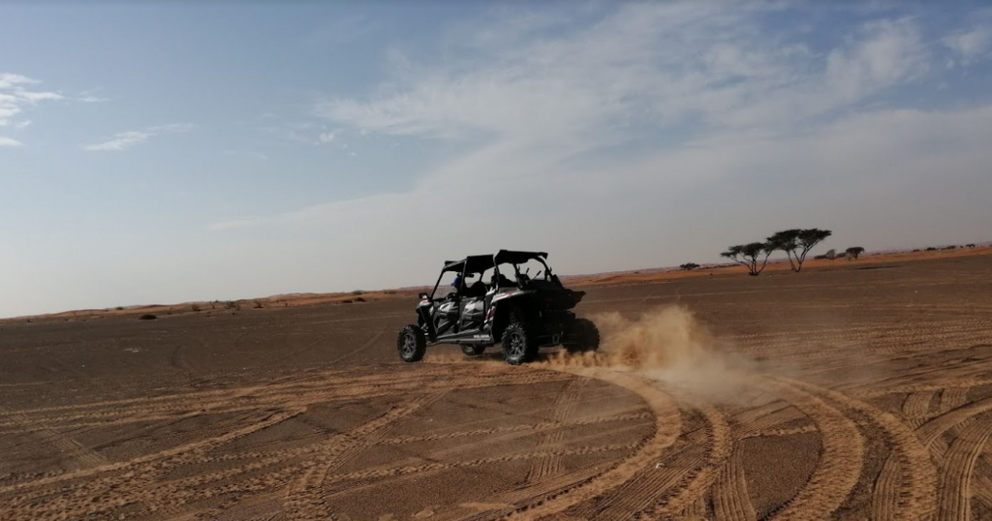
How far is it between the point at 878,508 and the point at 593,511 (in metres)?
1.68

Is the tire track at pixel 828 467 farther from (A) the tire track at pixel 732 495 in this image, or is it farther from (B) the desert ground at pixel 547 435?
(A) the tire track at pixel 732 495

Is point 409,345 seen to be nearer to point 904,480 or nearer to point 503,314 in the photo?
point 503,314

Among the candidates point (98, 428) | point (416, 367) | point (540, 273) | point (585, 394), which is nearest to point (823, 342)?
point (540, 273)

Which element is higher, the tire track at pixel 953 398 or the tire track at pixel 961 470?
the tire track at pixel 953 398

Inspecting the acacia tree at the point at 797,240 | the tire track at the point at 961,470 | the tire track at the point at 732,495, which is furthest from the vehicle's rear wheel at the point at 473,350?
the acacia tree at the point at 797,240

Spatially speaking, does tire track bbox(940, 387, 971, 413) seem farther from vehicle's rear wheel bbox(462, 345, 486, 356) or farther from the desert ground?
vehicle's rear wheel bbox(462, 345, 486, 356)

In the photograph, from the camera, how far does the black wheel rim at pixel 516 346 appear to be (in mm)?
11539

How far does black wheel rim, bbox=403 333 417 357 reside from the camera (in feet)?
44.9

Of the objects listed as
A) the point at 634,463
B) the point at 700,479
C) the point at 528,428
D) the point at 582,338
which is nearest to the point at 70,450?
the point at 528,428

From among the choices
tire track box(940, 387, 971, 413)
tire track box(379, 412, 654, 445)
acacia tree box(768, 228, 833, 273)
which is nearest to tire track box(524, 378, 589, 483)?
tire track box(379, 412, 654, 445)

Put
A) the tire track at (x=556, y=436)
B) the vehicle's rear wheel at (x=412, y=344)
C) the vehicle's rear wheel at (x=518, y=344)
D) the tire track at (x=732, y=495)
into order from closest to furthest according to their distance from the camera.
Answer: the tire track at (x=732, y=495) → the tire track at (x=556, y=436) → the vehicle's rear wheel at (x=518, y=344) → the vehicle's rear wheel at (x=412, y=344)

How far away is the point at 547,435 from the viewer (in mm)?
6320

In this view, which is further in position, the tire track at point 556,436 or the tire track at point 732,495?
the tire track at point 556,436

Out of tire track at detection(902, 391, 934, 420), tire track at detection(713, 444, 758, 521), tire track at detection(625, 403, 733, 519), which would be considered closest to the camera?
tire track at detection(713, 444, 758, 521)
